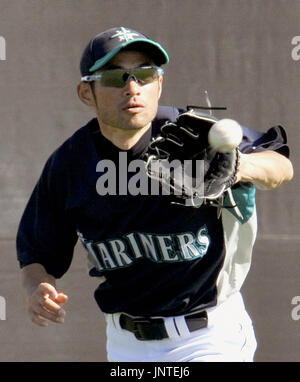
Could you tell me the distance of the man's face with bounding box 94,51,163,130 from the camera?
2.68m

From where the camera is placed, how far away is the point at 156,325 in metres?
2.77

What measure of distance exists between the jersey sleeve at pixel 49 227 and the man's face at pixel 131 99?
0.87ft

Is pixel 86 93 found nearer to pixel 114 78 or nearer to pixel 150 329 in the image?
pixel 114 78

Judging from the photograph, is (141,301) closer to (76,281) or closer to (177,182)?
(177,182)

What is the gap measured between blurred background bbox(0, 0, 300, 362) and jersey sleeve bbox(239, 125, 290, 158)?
→ 1238 mm

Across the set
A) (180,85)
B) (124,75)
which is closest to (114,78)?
(124,75)

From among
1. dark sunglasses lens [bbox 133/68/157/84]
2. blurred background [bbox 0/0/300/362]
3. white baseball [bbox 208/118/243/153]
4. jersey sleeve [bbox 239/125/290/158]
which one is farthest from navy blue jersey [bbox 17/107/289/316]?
blurred background [bbox 0/0/300/362]

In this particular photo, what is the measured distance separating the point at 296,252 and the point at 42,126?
1218 millimetres

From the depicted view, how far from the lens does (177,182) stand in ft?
8.01

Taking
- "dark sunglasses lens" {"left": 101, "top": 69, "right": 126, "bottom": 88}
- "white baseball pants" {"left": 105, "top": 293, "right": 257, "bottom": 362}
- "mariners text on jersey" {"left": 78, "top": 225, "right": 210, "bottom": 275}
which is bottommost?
"white baseball pants" {"left": 105, "top": 293, "right": 257, "bottom": 362}

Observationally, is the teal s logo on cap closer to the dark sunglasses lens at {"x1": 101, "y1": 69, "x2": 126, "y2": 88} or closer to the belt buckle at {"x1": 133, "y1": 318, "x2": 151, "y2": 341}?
the dark sunglasses lens at {"x1": 101, "y1": 69, "x2": 126, "y2": 88}

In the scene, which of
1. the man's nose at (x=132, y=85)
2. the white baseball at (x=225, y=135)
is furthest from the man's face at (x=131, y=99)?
the white baseball at (x=225, y=135)

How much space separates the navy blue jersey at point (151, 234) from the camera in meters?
2.72

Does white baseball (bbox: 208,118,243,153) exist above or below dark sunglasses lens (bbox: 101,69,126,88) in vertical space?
below
